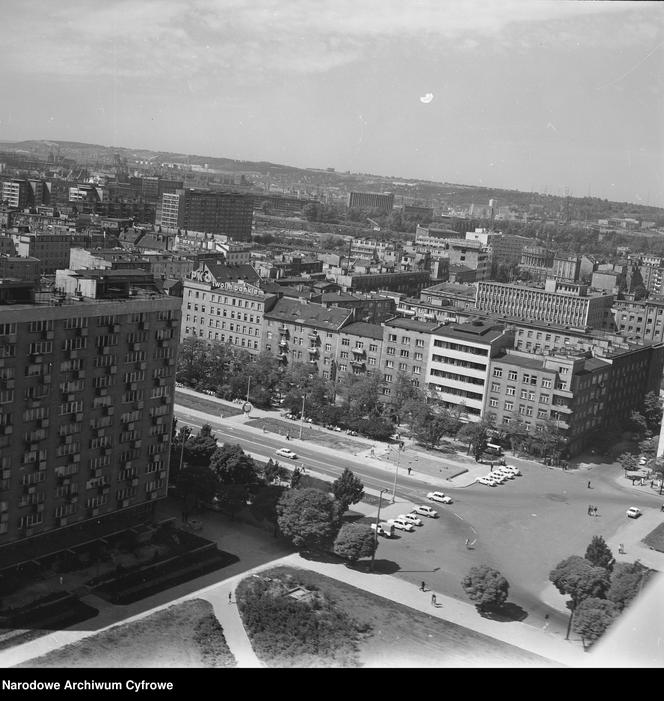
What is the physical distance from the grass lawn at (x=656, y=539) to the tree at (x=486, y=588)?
3.23 meters

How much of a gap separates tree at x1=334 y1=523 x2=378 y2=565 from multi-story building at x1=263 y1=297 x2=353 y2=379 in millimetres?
7558

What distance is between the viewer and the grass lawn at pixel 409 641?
742 cm

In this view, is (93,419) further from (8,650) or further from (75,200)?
(75,200)

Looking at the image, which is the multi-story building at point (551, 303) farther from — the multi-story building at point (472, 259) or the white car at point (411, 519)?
the white car at point (411, 519)

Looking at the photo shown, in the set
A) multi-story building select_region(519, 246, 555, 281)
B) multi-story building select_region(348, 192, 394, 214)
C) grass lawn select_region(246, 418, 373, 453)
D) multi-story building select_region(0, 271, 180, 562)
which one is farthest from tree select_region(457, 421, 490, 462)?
multi-story building select_region(348, 192, 394, 214)

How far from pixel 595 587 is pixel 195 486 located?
4582mm

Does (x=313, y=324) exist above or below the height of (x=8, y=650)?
above

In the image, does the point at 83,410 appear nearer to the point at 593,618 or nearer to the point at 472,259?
the point at 593,618

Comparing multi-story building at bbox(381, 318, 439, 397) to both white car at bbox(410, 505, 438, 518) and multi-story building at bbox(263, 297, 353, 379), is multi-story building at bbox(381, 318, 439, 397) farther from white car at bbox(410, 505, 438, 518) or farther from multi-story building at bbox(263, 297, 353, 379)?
white car at bbox(410, 505, 438, 518)
